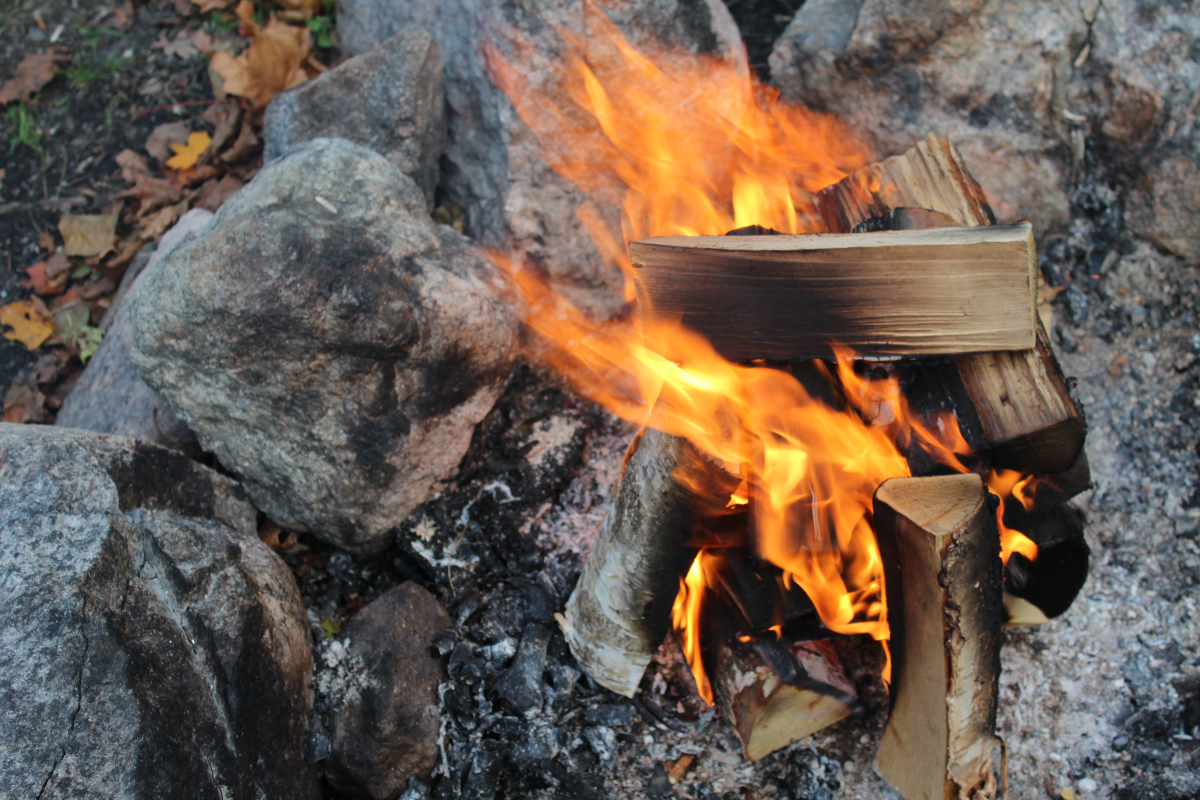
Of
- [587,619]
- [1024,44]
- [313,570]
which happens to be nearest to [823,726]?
[587,619]

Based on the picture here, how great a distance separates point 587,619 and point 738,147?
1895mm

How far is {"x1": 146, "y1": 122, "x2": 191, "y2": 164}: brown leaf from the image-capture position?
11.7 feet

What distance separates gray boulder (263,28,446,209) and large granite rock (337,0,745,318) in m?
0.14

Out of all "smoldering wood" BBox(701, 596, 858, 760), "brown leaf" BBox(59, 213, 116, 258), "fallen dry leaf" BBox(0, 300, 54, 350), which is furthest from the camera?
"brown leaf" BBox(59, 213, 116, 258)

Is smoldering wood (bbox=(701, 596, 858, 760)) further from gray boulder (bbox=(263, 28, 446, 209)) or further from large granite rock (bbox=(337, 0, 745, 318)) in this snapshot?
gray boulder (bbox=(263, 28, 446, 209))

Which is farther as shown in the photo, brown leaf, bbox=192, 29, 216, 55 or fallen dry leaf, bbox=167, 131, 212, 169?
brown leaf, bbox=192, 29, 216, 55

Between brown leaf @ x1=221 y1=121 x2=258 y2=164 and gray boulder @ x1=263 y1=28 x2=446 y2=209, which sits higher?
gray boulder @ x1=263 y1=28 x2=446 y2=209

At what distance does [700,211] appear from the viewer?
275cm

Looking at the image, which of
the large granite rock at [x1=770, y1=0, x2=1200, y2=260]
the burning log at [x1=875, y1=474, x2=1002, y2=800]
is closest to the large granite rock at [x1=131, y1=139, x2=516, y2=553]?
the burning log at [x1=875, y1=474, x2=1002, y2=800]

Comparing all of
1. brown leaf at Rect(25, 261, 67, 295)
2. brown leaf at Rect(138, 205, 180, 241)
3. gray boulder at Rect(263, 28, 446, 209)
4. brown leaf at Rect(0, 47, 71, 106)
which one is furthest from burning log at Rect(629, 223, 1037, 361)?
brown leaf at Rect(0, 47, 71, 106)

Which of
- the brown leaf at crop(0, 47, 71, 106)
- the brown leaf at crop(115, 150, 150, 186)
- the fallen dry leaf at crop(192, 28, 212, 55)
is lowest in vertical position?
the brown leaf at crop(115, 150, 150, 186)

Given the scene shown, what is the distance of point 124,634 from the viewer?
1.70 meters

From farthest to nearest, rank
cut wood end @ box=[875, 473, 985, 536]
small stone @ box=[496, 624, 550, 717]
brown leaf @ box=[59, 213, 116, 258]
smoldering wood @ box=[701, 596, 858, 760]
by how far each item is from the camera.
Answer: brown leaf @ box=[59, 213, 116, 258]
small stone @ box=[496, 624, 550, 717]
smoldering wood @ box=[701, 596, 858, 760]
cut wood end @ box=[875, 473, 985, 536]

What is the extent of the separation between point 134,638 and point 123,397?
138 centimetres
